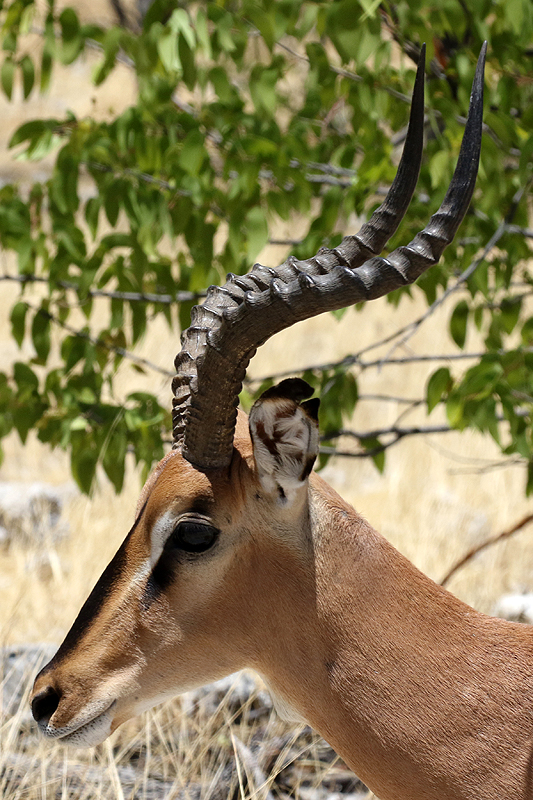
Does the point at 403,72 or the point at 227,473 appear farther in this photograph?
the point at 403,72

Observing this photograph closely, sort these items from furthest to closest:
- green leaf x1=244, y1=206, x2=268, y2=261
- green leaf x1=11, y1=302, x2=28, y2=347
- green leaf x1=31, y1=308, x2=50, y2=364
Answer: green leaf x1=31, y1=308, x2=50, y2=364 < green leaf x1=11, y1=302, x2=28, y2=347 < green leaf x1=244, y1=206, x2=268, y2=261

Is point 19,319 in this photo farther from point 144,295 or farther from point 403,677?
point 403,677

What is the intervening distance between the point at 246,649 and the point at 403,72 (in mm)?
2263

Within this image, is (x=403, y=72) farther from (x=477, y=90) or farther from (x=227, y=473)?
(x=227, y=473)

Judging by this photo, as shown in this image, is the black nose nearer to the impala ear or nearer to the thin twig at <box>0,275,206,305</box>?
the impala ear

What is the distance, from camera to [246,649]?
214cm

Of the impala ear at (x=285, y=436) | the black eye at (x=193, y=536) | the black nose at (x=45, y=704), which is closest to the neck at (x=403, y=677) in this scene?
the impala ear at (x=285, y=436)

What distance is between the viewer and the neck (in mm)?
1935

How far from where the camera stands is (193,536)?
2.08m

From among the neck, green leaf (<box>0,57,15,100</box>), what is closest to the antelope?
the neck

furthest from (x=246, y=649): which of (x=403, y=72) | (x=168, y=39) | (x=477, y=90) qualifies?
(x=403, y=72)

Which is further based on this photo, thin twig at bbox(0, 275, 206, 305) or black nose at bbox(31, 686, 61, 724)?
thin twig at bbox(0, 275, 206, 305)

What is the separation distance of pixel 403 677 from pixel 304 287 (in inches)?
37.2

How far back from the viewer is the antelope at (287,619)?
1.94 meters
